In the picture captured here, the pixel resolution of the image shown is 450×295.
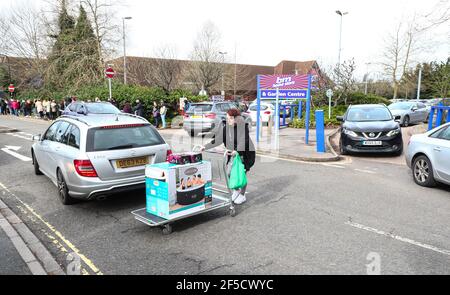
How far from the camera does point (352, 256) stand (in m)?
3.90

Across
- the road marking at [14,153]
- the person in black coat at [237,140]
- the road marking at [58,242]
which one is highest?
the person in black coat at [237,140]

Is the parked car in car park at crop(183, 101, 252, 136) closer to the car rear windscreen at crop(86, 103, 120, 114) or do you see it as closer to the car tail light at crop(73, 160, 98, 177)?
the car rear windscreen at crop(86, 103, 120, 114)

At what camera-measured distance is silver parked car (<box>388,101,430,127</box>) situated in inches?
748

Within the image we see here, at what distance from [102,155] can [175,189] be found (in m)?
1.55

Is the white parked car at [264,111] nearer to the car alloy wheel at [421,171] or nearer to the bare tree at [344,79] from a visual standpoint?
the bare tree at [344,79]

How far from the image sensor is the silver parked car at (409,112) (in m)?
19.0

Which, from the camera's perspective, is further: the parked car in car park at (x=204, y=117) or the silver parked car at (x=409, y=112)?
the silver parked car at (x=409, y=112)

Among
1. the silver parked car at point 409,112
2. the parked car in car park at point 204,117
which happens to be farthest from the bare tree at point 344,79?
the parked car in car park at point 204,117

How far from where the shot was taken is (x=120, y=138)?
5.68 metres

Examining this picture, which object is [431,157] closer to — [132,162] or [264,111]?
[132,162]

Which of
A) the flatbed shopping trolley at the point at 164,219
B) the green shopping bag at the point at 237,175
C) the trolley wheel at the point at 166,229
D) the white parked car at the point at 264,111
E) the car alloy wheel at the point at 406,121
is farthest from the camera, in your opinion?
the white parked car at the point at 264,111

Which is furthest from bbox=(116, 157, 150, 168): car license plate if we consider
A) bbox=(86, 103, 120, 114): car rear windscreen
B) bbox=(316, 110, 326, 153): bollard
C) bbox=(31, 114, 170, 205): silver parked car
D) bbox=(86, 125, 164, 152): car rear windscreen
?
bbox=(86, 103, 120, 114): car rear windscreen

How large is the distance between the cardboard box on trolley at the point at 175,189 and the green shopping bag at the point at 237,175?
25.2 inches

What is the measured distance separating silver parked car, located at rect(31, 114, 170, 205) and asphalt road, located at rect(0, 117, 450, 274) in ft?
1.53
